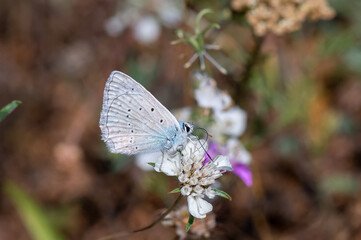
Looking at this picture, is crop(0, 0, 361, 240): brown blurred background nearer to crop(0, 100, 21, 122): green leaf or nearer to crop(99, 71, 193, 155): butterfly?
crop(99, 71, 193, 155): butterfly

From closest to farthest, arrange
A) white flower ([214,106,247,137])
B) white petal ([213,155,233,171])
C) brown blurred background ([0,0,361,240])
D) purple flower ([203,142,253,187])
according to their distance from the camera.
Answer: white petal ([213,155,233,171])
purple flower ([203,142,253,187])
white flower ([214,106,247,137])
brown blurred background ([0,0,361,240])

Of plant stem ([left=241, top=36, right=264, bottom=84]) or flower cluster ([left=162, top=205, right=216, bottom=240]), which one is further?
plant stem ([left=241, top=36, right=264, bottom=84])

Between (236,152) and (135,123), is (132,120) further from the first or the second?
(236,152)

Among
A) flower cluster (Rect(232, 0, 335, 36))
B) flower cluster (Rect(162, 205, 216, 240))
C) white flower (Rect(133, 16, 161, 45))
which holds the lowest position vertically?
flower cluster (Rect(162, 205, 216, 240))

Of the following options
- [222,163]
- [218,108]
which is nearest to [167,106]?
[218,108]

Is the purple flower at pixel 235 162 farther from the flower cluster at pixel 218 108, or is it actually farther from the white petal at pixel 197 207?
the white petal at pixel 197 207

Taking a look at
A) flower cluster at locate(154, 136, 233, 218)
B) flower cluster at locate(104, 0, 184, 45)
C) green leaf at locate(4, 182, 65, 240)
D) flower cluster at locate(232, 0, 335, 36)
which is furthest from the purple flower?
flower cluster at locate(104, 0, 184, 45)

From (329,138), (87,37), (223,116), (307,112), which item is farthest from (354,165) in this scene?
(87,37)

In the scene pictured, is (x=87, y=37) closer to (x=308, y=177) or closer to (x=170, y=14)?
(x=170, y=14)
